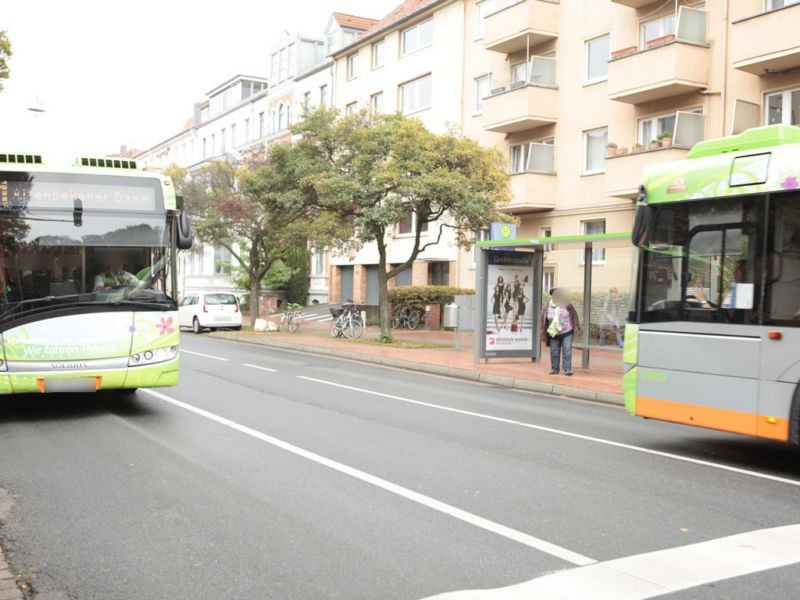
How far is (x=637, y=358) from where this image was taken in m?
8.52

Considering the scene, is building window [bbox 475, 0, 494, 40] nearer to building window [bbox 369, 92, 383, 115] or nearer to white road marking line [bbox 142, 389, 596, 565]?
building window [bbox 369, 92, 383, 115]

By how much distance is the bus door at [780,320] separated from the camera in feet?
23.3

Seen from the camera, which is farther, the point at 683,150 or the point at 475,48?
the point at 475,48

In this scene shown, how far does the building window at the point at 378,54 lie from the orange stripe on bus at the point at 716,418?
33.1 m

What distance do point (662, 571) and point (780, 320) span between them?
352 cm

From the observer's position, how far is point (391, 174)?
2091 centimetres

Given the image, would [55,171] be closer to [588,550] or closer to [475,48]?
[588,550]

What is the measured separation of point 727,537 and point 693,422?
2.69 meters

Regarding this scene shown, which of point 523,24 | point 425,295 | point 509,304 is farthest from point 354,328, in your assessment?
point 523,24

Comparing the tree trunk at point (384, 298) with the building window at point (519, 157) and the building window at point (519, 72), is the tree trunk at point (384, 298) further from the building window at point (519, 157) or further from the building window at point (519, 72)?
the building window at point (519, 72)

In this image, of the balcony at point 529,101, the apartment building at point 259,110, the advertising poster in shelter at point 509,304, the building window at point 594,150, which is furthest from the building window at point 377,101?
the advertising poster in shelter at point 509,304

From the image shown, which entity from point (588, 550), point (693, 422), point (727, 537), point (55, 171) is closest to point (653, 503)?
point (727, 537)

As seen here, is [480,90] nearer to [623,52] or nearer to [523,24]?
[523,24]

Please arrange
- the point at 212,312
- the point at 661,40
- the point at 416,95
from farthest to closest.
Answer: the point at 416,95, the point at 212,312, the point at 661,40
